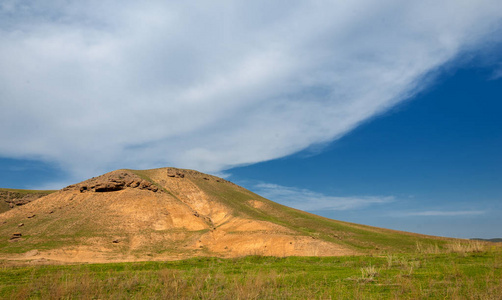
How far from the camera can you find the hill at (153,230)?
39562 mm

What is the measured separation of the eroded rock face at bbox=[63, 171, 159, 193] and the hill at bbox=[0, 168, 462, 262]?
0.19 metres

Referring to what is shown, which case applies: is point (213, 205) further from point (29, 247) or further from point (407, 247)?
point (407, 247)

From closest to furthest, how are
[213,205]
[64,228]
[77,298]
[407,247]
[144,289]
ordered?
[77,298] < [144,289] < [407,247] < [64,228] < [213,205]

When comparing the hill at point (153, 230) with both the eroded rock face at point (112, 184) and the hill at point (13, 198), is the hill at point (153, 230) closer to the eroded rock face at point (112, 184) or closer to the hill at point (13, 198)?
the eroded rock face at point (112, 184)

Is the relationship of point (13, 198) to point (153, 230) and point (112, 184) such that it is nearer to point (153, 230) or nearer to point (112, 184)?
point (112, 184)

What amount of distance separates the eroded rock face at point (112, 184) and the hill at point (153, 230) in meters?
0.19

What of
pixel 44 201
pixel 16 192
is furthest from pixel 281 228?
pixel 16 192

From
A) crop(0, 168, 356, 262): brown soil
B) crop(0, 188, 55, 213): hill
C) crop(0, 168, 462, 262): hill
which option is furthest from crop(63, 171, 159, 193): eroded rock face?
crop(0, 188, 55, 213): hill

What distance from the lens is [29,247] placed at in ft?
129

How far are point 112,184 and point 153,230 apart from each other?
16710 millimetres

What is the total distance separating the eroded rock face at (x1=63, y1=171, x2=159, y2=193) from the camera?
59.8 metres

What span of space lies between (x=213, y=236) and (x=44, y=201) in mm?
34612

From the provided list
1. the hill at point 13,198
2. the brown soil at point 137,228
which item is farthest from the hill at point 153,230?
the hill at point 13,198

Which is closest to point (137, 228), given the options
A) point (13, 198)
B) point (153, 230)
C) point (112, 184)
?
point (153, 230)
